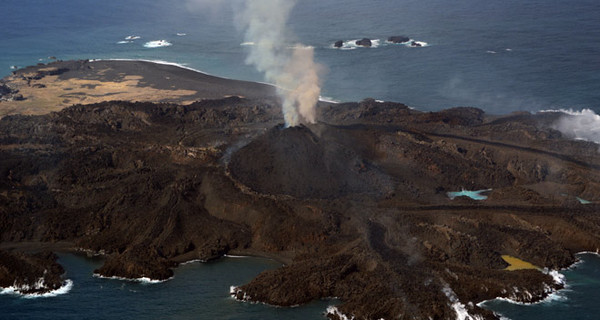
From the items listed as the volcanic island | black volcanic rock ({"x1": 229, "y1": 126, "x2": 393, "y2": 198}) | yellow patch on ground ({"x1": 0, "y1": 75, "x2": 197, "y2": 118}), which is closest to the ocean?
the volcanic island

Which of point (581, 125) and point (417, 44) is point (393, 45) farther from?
point (581, 125)

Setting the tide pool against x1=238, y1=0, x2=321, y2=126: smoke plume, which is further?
x1=238, y1=0, x2=321, y2=126: smoke plume

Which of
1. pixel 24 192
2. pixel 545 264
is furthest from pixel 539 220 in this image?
pixel 24 192

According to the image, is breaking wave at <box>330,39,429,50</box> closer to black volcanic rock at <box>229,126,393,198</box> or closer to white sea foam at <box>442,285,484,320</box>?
black volcanic rock at <box>229,126,393,198</box>

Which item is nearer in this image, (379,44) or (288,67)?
(288,67)

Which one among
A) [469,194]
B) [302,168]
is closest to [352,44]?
[469,194]

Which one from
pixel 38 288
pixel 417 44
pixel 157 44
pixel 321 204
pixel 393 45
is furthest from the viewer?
pixel 157 44

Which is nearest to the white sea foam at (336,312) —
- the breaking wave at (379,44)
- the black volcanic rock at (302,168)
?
the black volcanic rock at (302,168)
